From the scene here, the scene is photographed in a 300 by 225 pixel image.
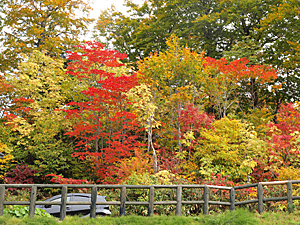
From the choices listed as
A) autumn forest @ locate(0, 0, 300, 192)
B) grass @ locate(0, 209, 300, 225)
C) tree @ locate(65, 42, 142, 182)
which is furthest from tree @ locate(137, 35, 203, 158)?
grass @ locate(0, 209, 300, 225)

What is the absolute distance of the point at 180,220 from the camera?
30.0 ft

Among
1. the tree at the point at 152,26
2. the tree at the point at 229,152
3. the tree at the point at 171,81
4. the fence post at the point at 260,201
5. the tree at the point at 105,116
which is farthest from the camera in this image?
the tree at the point at 152,26

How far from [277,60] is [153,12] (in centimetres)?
1304

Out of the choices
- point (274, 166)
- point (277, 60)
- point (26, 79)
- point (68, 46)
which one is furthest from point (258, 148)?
point (68, 46)

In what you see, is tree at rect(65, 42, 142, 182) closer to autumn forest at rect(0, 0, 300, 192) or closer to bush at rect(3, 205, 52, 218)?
autumn forest at rect(0, 0, 300, 192)

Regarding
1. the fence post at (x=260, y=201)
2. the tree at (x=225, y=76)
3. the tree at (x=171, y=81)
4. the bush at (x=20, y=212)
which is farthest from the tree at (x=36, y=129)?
the fence post at (x=260, y=201)

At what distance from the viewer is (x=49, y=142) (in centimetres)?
1628

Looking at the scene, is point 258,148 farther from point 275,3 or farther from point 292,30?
point 275,3

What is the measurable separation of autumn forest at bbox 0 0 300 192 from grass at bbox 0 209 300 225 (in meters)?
2.94

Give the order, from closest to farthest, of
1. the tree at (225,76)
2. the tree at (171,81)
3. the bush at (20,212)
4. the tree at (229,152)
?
1. the bush at (20,212)
2. the tree at (229,152)
3. the tree at (171,81)
4. the tree at (225,76)

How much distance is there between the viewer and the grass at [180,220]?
8.62m

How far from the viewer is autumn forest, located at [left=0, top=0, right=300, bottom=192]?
13.6 meters

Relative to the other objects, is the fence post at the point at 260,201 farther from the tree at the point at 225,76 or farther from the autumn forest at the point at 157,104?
the tree at the point at 225,76

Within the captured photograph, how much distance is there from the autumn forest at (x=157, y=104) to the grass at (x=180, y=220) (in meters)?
2.94
